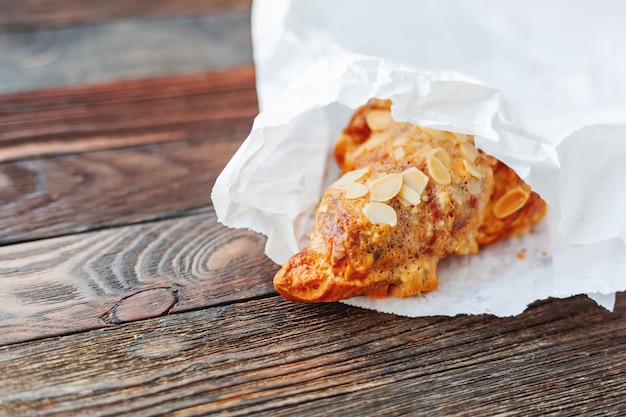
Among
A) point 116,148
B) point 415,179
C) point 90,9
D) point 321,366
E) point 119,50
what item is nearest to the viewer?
point 321,366

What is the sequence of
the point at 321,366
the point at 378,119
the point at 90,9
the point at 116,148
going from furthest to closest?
1. the point at 90,9
2. the point at 116,148
3. the point at 378,119
4. the point at 321,366

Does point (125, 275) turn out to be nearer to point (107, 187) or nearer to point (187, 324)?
point (187, 324)

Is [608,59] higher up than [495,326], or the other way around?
[608,59]

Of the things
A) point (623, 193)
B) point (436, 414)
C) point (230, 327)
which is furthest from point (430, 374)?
point (623, 193)

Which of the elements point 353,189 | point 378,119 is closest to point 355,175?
point 353,189

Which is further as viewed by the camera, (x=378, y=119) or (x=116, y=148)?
(x=116, y=148)

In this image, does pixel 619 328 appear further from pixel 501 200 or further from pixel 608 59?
pixel 608 59

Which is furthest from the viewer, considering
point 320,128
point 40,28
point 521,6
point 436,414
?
point 40,28
